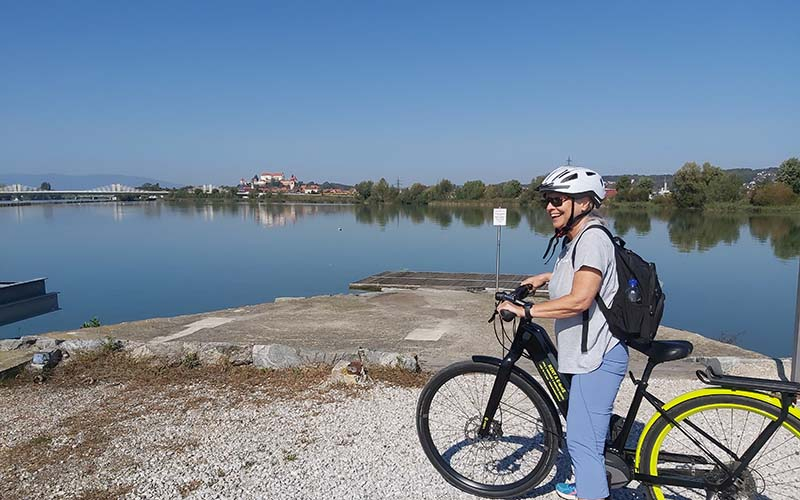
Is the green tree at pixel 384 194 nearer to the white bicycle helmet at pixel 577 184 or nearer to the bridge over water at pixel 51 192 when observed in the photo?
the bridge over water at pixel 51 192

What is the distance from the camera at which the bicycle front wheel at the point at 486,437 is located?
270cm

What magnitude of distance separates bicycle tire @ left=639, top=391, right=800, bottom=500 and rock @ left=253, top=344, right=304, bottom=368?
3.46 meters

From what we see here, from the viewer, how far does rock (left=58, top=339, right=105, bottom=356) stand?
17.4 ft

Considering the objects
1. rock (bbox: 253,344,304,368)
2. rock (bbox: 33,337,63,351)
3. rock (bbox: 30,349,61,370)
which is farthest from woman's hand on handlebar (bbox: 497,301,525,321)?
rock (bbox: 33,337,63,351)

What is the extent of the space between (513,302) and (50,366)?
189 inches

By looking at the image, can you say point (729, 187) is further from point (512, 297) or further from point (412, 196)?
point (512, 297)

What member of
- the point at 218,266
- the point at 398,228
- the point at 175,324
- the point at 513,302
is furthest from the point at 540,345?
the point at 398,228

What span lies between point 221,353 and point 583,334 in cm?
403

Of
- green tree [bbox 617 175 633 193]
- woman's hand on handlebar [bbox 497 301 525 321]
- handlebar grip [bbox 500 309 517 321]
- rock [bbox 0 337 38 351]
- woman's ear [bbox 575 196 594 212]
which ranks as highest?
green tree [bbox 617 175 633 193]

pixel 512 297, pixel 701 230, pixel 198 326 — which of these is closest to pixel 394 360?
pixel 512 297

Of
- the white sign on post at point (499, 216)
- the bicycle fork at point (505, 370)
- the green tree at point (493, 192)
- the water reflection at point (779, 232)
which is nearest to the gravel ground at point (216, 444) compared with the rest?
the bicycle fork at point (505, 370)

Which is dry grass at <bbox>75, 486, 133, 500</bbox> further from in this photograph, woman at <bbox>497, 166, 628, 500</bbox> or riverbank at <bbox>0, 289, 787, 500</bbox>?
woman at <bbox>497, 166, 628, 500</bbox>

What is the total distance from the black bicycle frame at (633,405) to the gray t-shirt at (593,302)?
17 centimetres

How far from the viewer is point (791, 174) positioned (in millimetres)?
59125
